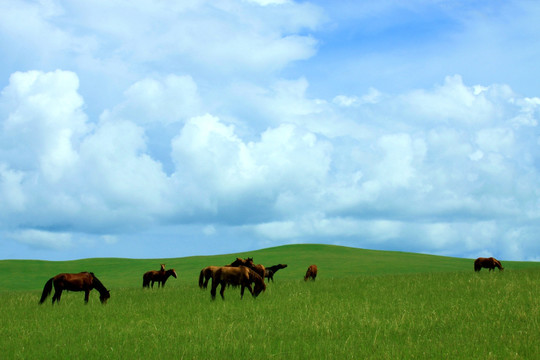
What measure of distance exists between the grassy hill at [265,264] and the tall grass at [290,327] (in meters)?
24.3

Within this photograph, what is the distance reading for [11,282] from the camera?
49219 millimetres

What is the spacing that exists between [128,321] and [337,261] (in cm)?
4466

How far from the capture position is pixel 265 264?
5469 cm

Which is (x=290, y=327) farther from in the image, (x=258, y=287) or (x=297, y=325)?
(x=258, y=287)

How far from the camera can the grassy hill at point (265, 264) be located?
47.8 m

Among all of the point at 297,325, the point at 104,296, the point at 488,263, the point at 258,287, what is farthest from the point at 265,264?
the point at 297,325

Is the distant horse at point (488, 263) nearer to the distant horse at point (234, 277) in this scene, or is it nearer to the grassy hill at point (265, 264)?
the grassy hill at point (265, 264)

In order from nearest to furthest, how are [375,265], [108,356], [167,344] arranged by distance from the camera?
[108,356] → [167,344] → [375,265]

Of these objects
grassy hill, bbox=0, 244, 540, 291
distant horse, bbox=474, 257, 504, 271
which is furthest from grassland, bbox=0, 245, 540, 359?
grassy hill, bbox=0, 244, 540, 291

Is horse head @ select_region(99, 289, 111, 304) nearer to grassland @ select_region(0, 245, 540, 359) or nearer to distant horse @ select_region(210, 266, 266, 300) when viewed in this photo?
grassland @ select_region(0, 245, 540, 359)

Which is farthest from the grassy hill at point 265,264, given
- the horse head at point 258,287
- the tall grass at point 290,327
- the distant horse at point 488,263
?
the tall grass at point 290,327

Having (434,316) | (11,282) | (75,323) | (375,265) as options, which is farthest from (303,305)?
(11,282)

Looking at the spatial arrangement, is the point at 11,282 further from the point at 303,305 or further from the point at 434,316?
the point at 434,316

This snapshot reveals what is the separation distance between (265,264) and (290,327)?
40899 millimetres
